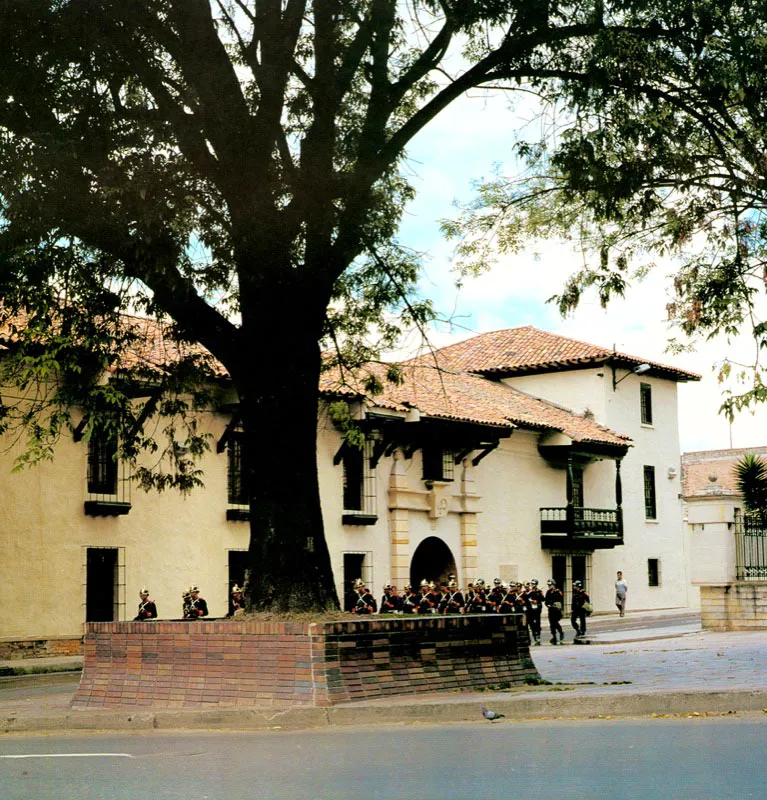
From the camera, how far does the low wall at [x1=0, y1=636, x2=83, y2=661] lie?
82.9 feet

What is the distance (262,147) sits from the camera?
43.7 ft

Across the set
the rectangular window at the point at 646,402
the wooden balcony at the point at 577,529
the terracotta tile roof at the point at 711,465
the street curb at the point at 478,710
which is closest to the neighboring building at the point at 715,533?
the wooden balcony at the point at 577,529

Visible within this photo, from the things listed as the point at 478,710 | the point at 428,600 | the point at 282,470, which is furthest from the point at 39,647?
the point at 478,710

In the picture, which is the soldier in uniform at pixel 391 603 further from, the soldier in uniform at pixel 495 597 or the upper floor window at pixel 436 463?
the upper floor window at pixel 436 463

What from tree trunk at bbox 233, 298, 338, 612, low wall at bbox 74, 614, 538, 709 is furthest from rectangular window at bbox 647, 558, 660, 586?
tree trunk at bbox 233, 298, 338, 612

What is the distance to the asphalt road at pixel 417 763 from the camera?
24.8ft

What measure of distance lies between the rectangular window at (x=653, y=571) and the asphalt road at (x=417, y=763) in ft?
122

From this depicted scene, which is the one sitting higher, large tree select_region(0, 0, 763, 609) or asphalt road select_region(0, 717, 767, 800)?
large tree select_region(0, 0, 763, 609)

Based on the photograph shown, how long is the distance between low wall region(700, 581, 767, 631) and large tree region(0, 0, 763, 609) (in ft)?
50.5

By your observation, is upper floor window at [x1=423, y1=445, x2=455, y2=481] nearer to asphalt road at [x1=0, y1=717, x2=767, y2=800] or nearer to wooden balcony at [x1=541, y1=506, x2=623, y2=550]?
wooden balcony at [x1=541, y1=506, x2=623, y2=550]

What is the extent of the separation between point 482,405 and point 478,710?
1084 inches

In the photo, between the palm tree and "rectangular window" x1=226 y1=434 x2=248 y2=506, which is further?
"rectangular window" x1=226 y1=434 x2=248 y2=506

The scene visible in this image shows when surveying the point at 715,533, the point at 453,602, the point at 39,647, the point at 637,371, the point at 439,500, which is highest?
the point at 637,371

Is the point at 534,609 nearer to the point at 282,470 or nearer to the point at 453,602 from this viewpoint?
the point at 453,602
